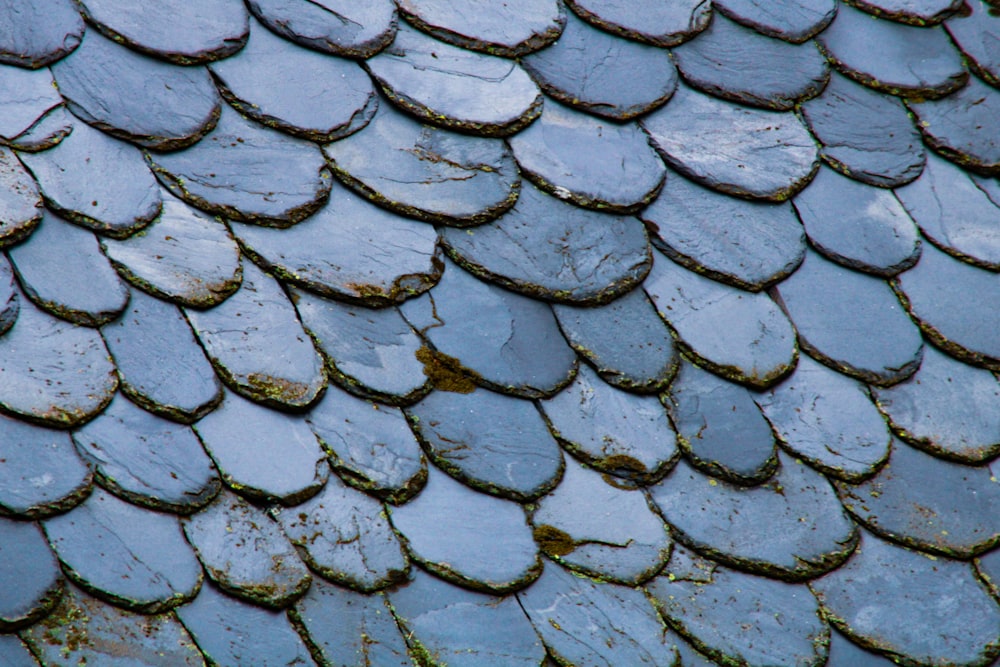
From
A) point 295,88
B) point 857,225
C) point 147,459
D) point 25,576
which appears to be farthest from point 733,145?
point 25,576

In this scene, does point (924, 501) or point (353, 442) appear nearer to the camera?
point (353, 442)

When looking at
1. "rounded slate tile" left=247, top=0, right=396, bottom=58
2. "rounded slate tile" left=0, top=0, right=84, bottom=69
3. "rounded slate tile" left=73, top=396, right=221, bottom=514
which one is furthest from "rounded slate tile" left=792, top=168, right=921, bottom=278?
"rounded slate tile" left=0, top=0, right=84, bottom=69

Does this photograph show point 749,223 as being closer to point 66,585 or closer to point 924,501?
point 924,501

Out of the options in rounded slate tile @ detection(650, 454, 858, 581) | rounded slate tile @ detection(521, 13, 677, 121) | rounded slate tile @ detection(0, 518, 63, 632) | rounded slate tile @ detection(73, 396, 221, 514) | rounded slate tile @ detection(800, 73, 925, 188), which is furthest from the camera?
rounded slate tile @ detection(800, 73, 925, 188)

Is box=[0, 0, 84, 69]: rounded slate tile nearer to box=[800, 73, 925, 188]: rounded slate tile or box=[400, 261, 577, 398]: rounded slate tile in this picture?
box=[400, 261, 577, 398]: rounded slate tile

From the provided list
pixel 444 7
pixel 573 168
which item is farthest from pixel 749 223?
pixel 444 7
